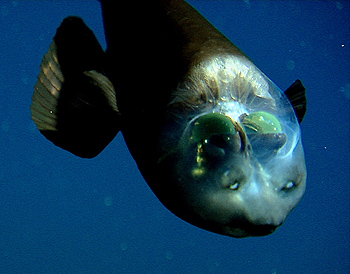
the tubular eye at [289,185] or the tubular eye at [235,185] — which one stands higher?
the tubular eye at [289,185]

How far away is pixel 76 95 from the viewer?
2521 millimetres

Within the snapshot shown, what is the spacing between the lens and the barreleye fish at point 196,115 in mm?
1265

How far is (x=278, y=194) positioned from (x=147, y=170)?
25.3 inches

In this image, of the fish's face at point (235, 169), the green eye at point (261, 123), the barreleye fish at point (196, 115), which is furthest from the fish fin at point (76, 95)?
the green eye at point (261, 123)

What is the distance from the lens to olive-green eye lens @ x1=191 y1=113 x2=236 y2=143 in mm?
1278

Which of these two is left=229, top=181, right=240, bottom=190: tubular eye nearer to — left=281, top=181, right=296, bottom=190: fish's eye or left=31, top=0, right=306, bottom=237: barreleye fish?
left=31, top=0, right=306, bottom=237: barreleye fish

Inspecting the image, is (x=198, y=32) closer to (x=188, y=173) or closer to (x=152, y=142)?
(x=152, y=142)

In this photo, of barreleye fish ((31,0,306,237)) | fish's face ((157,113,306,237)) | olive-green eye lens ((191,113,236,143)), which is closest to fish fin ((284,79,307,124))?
barreleye fish ((31,0,306,237))

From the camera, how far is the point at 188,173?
4.30 feet

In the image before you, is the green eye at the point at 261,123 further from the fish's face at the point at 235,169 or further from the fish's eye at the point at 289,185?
the fish's eye at the point at 289,185

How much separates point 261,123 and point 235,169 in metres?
0.26

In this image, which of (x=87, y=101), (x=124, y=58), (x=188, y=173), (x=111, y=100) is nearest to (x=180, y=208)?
(x=188, y=173)

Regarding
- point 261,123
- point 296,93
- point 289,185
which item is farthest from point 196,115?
point 296,93

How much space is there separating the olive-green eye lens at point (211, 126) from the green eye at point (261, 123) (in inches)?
3.5
